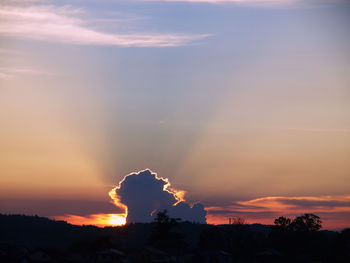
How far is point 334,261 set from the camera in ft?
465

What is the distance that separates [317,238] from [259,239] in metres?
17.0

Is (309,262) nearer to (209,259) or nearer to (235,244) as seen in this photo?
(209,259)

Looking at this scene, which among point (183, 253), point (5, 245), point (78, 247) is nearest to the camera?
point (5, 245)

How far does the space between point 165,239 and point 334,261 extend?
46.4m

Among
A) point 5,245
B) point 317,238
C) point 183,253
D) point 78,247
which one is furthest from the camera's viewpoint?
point 317,238

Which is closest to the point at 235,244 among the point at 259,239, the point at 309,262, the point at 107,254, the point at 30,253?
the point at 259,239

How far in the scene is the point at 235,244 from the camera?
180375 mm

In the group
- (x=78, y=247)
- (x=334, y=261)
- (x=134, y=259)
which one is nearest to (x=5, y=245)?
(x=78, y=247)

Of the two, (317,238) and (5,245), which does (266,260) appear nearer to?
(317,238)

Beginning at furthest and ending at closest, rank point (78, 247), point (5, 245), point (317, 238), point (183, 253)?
point (317, 238)
point (183, 253)
point (78, 247)
point (5, 245)

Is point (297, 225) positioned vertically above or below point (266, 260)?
above

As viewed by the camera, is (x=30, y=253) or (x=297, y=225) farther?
(x=297, y=225)

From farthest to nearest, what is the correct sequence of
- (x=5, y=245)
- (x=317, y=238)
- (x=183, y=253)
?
(x=317, y=238) → (x=183, y=253) → (x=5, y=245)

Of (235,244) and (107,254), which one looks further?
(235,244)
